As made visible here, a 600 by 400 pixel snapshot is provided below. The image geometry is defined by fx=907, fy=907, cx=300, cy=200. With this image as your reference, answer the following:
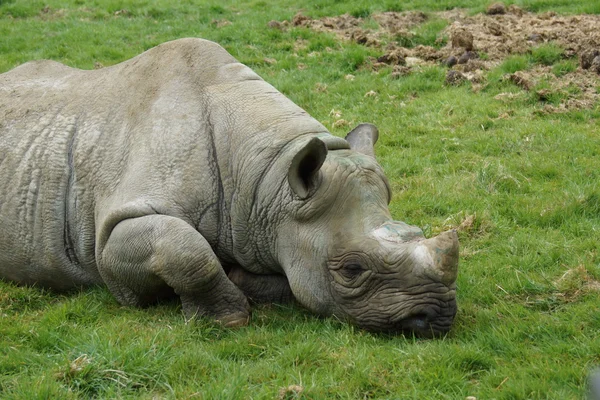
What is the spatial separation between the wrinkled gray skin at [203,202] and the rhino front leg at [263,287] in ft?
0.04

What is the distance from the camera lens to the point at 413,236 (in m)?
6.48

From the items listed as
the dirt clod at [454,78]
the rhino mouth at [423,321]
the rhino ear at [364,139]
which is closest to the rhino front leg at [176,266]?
the rhino mouth at [423,321]

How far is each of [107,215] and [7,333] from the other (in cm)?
121

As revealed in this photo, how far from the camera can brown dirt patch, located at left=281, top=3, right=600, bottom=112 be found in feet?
42.3

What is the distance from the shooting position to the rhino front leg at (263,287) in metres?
7.37

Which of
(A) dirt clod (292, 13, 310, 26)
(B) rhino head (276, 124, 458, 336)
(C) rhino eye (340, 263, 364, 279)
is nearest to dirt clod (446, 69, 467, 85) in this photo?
(A) dirt clod (292, 13, 310, 26)

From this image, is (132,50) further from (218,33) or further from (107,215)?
(107,215)

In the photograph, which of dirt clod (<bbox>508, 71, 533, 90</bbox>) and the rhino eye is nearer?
the rhino eye

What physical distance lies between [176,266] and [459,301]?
222cm

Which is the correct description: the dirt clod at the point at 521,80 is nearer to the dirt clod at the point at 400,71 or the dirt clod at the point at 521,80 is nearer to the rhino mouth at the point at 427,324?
the dirt clod at the point at 400,71

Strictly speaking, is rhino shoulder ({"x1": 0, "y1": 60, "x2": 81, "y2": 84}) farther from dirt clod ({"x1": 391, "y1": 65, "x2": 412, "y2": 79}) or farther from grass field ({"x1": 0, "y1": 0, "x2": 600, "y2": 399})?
dirt clod ({"x1": 391, "y1": 65, "x2": 412, "y2": 79})

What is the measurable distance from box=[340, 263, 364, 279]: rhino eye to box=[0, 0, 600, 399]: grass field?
1.24 ft

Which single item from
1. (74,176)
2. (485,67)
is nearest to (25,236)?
(74,176)

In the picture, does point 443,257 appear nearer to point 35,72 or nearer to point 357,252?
point 357,252
